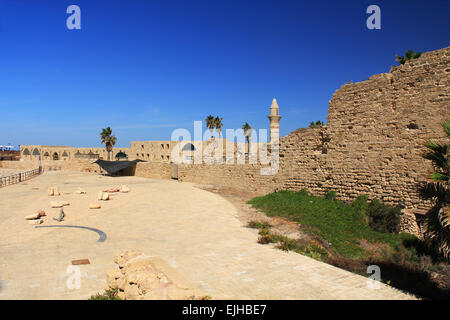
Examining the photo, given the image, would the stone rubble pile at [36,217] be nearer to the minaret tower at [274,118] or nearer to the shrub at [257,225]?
the shrub at [257,225]

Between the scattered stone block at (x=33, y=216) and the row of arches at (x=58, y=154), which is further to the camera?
the row of arches at (x=58, y=154)

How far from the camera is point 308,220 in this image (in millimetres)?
11344

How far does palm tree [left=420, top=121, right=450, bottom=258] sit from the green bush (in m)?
4.70

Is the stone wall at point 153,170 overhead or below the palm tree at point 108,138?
below

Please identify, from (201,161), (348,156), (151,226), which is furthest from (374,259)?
(201,161)

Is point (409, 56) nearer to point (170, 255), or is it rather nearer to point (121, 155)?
point (170, 255)

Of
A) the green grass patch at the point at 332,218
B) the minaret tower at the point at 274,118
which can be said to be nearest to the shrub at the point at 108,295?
the green grass patch at the point at 332,218

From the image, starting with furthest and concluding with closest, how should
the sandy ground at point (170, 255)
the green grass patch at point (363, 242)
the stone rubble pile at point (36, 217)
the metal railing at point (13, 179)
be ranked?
the metal railing at point (13, 179)
the stone rubble pile at point (36, 217)
the green grass patch at point (363, 242)
the sandy ground at point (170, 255)

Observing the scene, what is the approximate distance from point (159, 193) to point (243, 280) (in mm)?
13154

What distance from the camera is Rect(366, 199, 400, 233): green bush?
A: 10500 millimetres

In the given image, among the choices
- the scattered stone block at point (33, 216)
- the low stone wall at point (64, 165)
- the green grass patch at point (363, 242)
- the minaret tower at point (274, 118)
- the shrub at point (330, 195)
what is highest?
the minaret tower at point (274, 118)

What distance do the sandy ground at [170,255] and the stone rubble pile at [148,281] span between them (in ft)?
1.92

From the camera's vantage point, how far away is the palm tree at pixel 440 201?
554cm

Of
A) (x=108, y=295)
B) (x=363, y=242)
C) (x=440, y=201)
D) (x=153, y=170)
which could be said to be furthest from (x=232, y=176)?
(x=108, y=295)
